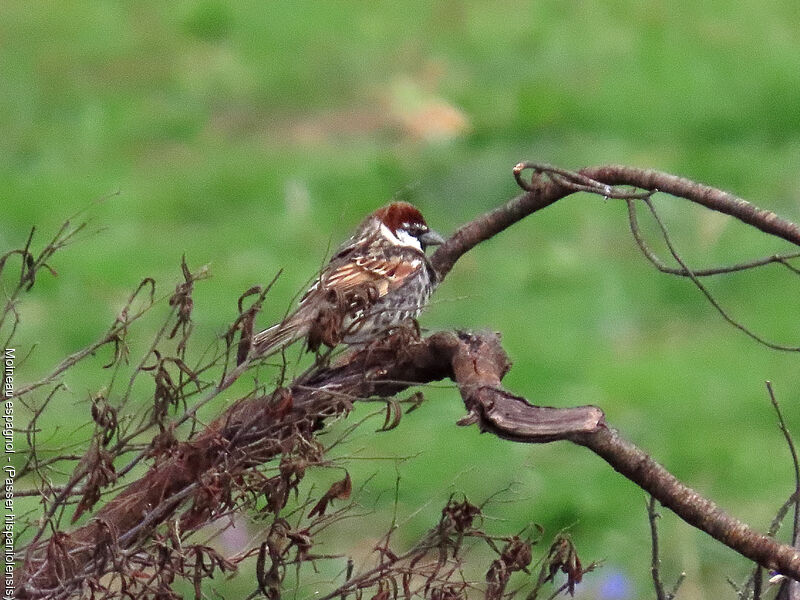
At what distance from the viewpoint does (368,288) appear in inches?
140

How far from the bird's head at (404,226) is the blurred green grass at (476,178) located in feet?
0.90

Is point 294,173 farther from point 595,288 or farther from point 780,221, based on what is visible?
point 780,221

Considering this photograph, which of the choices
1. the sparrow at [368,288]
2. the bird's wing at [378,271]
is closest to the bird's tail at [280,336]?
the sparrow at [368,288]

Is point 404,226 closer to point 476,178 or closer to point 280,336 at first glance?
point 280,336

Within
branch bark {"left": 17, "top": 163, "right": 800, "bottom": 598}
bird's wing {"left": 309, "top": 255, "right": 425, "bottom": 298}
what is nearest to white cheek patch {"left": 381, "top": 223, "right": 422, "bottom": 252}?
bird's wing {"left": 309, "top": 255, "right": 425, "bottom": 298}

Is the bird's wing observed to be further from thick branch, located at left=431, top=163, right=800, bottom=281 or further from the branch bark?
the branch bark

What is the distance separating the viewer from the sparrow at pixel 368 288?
11.5ft

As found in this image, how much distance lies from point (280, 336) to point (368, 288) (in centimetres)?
47

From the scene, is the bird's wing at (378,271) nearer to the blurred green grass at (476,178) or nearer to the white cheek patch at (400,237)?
the white cheek patch at (400,237)

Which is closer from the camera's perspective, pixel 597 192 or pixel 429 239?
pixel 597 192

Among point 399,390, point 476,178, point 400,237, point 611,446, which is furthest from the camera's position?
point 476,178

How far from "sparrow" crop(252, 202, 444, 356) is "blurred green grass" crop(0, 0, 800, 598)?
31cm

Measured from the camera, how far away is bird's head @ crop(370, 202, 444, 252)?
5.66 metres

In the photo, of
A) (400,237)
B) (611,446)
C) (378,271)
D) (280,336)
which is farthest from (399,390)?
(400,237)
